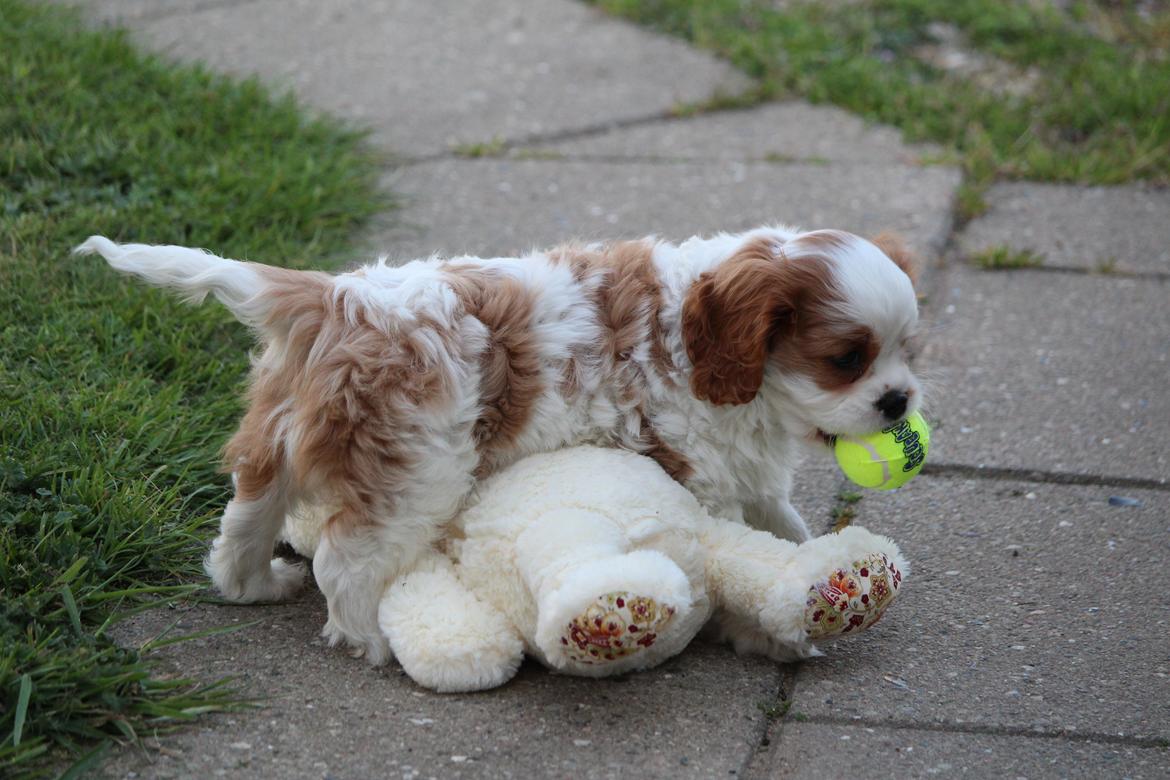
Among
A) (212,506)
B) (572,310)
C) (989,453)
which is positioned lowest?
(989,453)

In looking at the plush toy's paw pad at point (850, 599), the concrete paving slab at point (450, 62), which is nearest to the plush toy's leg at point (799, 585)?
the plush toy's paw pad at point (850, 599)

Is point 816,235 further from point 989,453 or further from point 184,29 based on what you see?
point 184,29

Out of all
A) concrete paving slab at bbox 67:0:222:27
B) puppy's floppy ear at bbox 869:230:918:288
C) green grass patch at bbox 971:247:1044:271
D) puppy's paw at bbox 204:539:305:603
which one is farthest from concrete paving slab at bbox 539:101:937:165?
puppy's paw at bbox 204:539:305:603

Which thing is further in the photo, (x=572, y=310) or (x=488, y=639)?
(x=572, y=310)

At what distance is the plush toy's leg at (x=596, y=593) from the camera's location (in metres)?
2.74

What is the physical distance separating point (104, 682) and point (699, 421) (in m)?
1.51

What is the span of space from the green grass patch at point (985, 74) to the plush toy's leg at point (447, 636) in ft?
12.0

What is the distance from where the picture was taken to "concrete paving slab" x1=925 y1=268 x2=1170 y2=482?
4219 millimetres

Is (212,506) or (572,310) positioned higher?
(572,310)

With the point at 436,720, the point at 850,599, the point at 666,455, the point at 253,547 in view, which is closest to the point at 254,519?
the point at 253,547

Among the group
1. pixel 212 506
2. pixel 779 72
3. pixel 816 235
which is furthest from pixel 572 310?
pixel 779 72

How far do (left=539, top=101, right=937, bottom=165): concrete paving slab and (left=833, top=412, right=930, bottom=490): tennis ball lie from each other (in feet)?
10.5

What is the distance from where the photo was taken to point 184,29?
280 inches

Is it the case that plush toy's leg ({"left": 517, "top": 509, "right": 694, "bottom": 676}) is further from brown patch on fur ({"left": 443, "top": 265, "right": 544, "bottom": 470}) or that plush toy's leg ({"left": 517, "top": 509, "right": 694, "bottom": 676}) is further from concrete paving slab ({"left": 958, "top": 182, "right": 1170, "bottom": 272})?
concrete paving slab ({"left": 958, "top": 182, "right": 1170, "bottom": 272})
